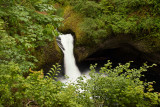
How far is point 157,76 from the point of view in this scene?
878 cm

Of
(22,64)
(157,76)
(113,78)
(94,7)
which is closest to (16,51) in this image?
(22,64)

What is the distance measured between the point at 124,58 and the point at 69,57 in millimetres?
4414

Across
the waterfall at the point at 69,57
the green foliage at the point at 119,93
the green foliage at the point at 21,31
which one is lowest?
the waterfall at the point at 69,57

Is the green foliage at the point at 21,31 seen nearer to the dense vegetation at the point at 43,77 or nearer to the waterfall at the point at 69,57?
the dense vegetation at the point at 43,77

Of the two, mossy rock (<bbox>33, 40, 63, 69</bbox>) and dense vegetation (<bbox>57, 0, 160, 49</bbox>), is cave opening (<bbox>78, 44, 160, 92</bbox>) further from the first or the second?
mossy rock (<bbox>33, 40, 63, 69</bbox>)

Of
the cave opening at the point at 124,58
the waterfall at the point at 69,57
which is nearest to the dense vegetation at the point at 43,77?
the cave opening at the point at 124,58

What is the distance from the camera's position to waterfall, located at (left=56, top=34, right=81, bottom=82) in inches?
311

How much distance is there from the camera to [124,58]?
32.6 feet

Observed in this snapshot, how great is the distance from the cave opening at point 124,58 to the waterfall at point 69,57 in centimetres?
58

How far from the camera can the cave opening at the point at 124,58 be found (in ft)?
28.7

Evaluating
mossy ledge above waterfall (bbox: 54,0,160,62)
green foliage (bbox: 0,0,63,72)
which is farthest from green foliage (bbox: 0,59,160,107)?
mossy ledge above waterfall (bbox: 54,0,160,62)

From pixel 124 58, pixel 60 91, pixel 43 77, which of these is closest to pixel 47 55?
pixel 43 77

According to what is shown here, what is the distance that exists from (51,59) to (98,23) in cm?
395

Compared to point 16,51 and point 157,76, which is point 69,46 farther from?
point 157,76
